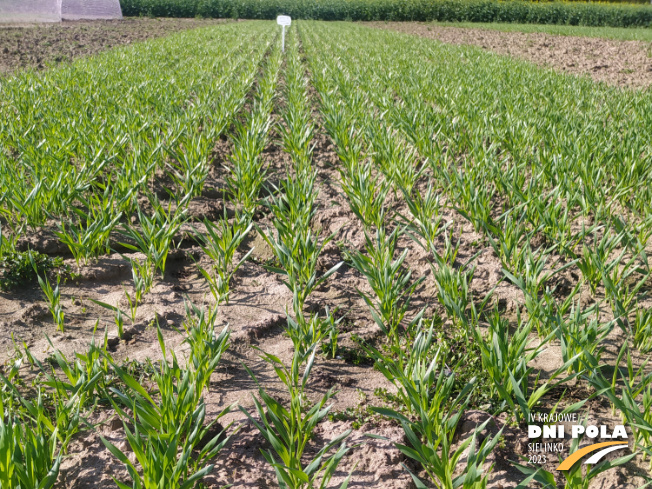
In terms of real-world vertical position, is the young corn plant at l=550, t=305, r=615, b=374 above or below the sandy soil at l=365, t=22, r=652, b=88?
below

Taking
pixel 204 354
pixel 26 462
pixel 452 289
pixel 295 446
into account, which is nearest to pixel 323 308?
pixel 452 289

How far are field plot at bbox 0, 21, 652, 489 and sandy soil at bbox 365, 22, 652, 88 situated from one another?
18.7 feet

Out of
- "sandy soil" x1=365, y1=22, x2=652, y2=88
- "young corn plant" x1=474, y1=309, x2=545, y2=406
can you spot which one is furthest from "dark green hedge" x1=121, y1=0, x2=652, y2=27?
"young corn plant" x1=474, y1=309, x2=545, y2=406

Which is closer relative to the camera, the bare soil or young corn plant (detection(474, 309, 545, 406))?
young corn plant (detection(474, 309, 545, 406))

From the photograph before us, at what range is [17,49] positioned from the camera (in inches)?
466

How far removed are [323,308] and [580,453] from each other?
138cm

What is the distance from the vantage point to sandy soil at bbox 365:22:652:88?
1023 centimetres

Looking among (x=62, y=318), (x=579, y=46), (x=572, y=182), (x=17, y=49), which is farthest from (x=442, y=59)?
(x=62, y=318)

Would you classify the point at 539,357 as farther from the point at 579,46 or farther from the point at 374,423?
the point at 579,46

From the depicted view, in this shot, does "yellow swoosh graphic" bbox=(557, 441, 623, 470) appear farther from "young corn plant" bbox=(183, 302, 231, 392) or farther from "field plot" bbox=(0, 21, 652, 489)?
"young corn plant" bbox=(183, 302, 231, 392)

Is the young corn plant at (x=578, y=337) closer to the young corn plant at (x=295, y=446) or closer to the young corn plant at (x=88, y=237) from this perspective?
the young corn plant at (x=295, y=446)

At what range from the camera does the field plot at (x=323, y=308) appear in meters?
1.58

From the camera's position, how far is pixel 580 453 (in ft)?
5.18

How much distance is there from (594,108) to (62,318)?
5902 mm
